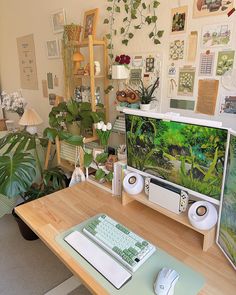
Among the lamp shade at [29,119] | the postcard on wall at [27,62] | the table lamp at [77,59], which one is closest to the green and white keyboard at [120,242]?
the table lamp at [77,59]

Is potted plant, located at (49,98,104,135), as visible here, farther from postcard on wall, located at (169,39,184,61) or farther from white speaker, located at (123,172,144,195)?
postcard on wall, located at (169,39,184,61)

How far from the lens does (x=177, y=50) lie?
1299mm

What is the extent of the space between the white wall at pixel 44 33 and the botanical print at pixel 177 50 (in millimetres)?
36

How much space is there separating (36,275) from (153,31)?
1816mm

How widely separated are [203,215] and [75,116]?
103cm

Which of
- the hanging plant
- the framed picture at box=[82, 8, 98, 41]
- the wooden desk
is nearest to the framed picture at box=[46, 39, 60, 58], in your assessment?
the framed picture at box=[82, 8, 98, 41]

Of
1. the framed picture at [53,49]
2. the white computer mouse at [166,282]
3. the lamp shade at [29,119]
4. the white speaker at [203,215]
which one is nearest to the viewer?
the white computer mouse at [166,282]

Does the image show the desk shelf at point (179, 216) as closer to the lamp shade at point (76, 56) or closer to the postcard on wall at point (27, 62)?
the lamp shade at point (76, 56)

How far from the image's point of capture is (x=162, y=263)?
896 millimetres

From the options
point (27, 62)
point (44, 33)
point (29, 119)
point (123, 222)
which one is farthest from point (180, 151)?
point (27, 62)

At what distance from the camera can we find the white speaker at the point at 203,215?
0.97 metres

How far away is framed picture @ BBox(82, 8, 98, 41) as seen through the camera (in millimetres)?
1668

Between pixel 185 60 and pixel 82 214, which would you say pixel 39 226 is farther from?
pixel 185 60

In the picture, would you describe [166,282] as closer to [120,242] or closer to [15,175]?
[120,242]
